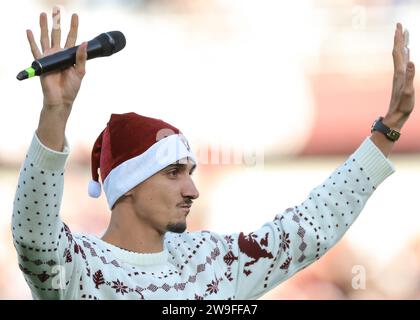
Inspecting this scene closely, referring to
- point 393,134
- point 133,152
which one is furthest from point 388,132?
point 133,152

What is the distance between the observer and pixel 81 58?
2.18 m

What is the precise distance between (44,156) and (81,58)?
20cm

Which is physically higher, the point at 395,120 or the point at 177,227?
the point at 395,120

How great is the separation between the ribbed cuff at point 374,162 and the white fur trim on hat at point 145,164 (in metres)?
0.40

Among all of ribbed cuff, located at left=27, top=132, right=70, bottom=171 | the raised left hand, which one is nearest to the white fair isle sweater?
ribbed cuff, located at left=27, top=132, right=70, bottom=171

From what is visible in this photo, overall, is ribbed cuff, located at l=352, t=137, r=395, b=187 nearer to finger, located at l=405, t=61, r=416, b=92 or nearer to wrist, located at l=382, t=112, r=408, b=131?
Result: wrist, located at l=382, t=112, r=408, b=131

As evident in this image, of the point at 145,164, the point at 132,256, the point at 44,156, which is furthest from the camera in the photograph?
the point at 145,164

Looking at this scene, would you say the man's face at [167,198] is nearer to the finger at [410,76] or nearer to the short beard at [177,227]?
the short beard at [177,227]

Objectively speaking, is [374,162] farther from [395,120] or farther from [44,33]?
[44,33]

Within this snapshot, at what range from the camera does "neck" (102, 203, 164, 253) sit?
2537mm

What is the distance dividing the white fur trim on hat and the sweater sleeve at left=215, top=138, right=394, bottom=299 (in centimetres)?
24

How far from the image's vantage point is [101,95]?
473 cm
